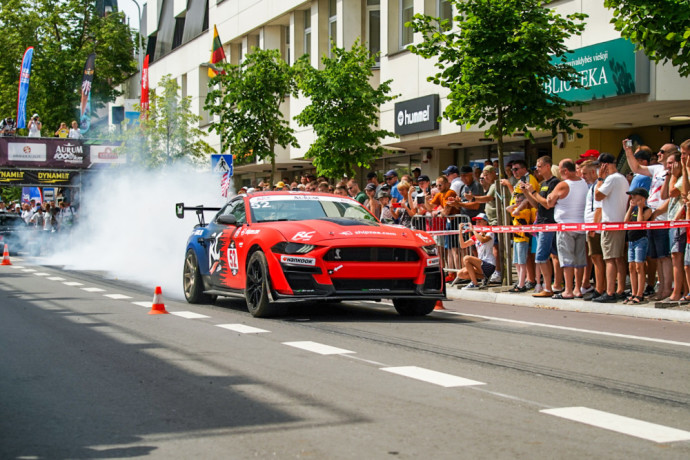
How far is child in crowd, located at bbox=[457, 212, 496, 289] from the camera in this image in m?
16.1

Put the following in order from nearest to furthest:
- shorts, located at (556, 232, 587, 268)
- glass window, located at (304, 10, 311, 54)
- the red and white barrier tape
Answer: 1. the red and white barrier tape
2. shorts, located at (556, 232, 587, 268)
3. glass window, located at (304, 10, 311, 54)

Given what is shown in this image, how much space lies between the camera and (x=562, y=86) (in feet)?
63.1

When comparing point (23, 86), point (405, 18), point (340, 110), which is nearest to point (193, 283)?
point (340, 110)

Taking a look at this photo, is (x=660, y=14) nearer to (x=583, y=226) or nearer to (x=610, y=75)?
(x=583, y=226)

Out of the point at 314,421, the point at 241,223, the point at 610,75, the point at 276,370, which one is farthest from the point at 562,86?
the point at 314,421

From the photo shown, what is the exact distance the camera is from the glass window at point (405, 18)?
1099 inches

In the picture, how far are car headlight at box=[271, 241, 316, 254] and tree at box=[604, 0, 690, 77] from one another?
209 inches

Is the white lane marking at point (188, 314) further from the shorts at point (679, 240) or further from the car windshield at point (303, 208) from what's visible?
the shorts at point (679, 240)

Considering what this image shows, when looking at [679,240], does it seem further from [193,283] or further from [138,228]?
[138,228]

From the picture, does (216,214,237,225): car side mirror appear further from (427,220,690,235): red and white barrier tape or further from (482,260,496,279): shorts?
(482,260,496,279): shorts

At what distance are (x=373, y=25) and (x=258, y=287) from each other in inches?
837

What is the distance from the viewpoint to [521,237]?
1491 cm

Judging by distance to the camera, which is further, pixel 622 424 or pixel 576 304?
pixel 576 304

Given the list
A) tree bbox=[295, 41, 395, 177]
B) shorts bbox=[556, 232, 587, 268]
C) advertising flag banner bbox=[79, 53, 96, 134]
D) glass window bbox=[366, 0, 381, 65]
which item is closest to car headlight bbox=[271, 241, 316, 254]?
shorts bbox=[556, 232, 587, 268]
